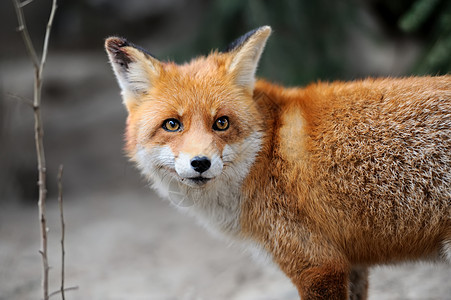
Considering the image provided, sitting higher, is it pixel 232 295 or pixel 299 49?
pixel 299 49

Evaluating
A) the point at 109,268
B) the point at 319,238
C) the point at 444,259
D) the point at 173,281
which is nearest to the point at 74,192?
the point at 109,268

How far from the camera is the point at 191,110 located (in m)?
2.90

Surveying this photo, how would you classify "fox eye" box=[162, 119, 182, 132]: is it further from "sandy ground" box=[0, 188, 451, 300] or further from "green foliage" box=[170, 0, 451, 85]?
"green foliage" box=[170, 0, 451, 85]

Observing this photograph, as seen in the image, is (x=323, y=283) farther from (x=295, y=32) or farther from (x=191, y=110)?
(x=295, y=32)

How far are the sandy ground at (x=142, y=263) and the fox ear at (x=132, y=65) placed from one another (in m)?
1.72

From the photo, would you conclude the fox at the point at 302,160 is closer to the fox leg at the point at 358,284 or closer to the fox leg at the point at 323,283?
the fox leg at the point at 323,283

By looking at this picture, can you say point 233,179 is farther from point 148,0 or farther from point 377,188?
point 148,0

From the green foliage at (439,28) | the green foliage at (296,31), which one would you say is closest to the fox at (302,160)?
the green foliage at (439,28)

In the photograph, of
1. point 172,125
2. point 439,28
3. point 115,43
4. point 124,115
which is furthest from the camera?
point 124,115

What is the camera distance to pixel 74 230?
251 inches

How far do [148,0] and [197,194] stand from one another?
714cm

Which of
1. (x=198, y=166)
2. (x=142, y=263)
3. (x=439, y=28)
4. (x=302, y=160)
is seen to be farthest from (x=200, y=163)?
(x=439, y=28)

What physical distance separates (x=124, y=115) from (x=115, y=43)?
6224 millimetres

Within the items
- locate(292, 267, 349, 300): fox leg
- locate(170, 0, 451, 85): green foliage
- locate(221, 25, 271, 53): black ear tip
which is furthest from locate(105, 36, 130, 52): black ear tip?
locate(170, 0, 451, 85): green foliage
